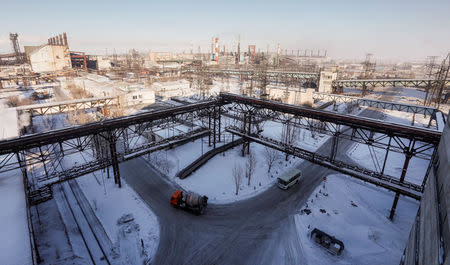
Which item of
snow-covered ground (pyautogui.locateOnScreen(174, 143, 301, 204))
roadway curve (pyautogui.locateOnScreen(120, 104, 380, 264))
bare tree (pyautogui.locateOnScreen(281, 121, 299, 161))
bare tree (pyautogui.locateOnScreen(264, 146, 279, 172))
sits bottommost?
roadway curve (pyautogui.locateOnScreen(120, 104, 380, 264))

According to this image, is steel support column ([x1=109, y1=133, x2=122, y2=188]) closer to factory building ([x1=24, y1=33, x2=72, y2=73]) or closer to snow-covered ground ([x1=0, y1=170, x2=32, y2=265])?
snow-covered ground ([x1=0, y1=170, x2=32, y2=265])

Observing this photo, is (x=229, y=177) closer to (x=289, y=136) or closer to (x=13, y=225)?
(x=289, y=136)

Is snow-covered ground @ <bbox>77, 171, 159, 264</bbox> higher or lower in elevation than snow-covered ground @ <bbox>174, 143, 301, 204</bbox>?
lower

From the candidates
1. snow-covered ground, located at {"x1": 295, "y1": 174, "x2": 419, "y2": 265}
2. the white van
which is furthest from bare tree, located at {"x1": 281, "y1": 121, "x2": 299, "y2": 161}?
snow-covered ground, located at {"x1": 295, "y1": 174, "x2": 419, "y2": 265}

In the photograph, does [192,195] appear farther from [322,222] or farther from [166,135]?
[166,135]

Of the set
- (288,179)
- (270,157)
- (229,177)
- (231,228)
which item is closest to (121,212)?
(231,228)
